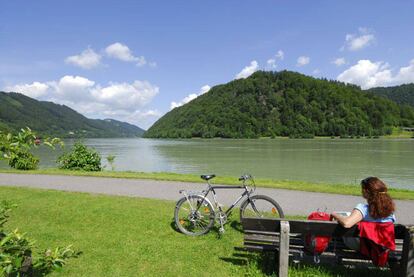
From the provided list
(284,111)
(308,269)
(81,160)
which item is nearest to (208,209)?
(308,269)

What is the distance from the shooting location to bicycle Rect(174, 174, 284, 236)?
635cm

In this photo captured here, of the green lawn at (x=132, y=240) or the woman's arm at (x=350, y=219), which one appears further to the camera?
the green lawn at (x=132, y=240)

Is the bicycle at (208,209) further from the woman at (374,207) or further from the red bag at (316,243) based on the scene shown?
the woman at (374,207)

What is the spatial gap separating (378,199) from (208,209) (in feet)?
9.81

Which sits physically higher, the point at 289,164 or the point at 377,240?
the point at 377,240

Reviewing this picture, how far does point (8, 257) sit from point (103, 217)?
5.05m

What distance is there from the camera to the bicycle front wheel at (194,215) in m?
6.38

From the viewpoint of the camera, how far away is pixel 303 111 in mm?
165625

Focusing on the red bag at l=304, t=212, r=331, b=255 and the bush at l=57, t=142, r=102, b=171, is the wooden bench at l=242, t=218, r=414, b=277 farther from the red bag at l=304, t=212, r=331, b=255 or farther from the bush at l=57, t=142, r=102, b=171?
the bush at l=57, t=142, r=102, b=171

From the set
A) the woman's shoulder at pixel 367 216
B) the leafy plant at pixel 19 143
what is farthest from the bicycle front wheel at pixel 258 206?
the leafy plant at pixel 19 143

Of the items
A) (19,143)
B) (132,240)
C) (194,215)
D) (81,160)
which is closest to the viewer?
(19,143)

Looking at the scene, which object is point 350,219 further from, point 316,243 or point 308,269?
point 308,269

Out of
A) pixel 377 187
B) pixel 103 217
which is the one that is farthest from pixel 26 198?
pixel 377 187

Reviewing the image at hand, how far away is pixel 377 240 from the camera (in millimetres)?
4160
